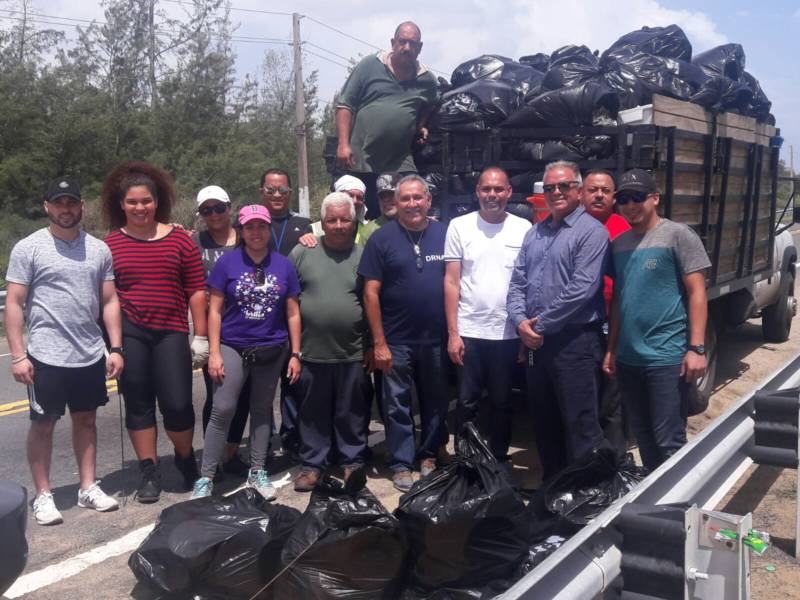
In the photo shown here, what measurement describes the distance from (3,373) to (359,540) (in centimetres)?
684

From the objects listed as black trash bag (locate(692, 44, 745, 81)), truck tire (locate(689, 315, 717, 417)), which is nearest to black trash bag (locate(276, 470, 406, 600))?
truck tire (locate(689, 315, 717, 417))

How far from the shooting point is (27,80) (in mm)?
28109

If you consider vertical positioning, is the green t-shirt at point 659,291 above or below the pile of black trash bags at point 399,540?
above

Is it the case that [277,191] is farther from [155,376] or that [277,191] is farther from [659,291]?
[659,291]

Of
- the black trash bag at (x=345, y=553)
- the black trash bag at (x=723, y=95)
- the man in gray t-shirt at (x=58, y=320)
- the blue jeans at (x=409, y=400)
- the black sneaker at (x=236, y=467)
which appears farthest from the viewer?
the black trash bag at (x=723, y=95)

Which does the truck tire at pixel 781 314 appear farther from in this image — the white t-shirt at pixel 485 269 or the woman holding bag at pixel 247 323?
the woman holding bag at pixel 247 323

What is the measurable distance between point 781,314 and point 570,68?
5260 mm

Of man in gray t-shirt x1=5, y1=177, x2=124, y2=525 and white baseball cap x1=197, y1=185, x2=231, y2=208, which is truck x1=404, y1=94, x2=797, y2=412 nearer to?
white baseball cap x1=197, y1=185, x2=231, y2=208

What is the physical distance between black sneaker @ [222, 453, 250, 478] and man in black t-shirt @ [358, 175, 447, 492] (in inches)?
37.7

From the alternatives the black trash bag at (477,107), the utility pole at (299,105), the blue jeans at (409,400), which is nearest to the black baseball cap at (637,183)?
the blue jeans at (409,400)

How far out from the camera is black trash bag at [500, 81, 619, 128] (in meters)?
5.32

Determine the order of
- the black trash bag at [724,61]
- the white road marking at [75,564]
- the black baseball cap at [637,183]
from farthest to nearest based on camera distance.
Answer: the black trash bag at [724,61] < the black baseball cap at [637,183] < the white road marking at [75,564]

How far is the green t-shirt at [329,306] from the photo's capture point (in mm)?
4695

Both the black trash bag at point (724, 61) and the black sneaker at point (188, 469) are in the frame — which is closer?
the black sneaker at point (188, 469)
